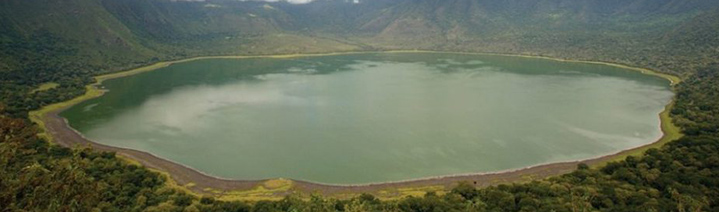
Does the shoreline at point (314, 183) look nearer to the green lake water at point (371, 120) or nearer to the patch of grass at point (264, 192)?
the patch of grass at point (264, 192)

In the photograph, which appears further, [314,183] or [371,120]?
[371,120]

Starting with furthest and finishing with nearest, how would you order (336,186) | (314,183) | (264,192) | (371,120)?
(371,120)
(314,183)
(336,186)
(264,192)

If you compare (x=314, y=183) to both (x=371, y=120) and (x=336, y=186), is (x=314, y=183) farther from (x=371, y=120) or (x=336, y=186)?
(x=371, y=120)

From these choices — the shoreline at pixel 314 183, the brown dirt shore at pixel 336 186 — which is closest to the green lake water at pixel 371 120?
the shoreline at pixel 314 183

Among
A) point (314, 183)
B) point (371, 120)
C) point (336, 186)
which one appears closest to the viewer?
point (336, 186)

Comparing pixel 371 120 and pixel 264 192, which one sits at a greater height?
pixel 371 120

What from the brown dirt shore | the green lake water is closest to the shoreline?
the brown dirt shore

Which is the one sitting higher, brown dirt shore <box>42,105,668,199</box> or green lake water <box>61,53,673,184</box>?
green lake water <box>61,53,673,184</box>

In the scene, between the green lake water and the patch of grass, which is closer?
the patch of grass

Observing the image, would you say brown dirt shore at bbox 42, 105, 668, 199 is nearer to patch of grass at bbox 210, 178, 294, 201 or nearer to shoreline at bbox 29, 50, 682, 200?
shoreline at bbox 29, 50, 682, 200

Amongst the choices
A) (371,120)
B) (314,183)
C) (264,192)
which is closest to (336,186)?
(314,183)
